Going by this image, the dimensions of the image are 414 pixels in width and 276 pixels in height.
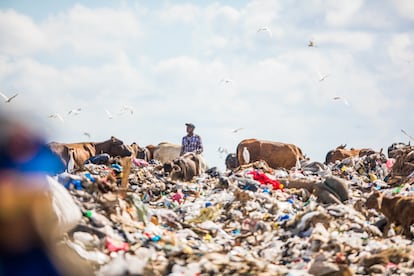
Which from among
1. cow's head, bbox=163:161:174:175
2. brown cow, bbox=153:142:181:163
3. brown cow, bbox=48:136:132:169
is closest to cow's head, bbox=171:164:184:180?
cow's head, bbox=163:161:174:175

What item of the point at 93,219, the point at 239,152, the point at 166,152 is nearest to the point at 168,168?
the point at 239,152

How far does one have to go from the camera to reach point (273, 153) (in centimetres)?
1596

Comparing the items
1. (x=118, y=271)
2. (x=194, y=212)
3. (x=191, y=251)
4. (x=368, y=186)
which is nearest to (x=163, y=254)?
(x=191, y=251)

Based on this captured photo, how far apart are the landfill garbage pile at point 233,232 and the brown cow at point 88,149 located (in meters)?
7.24

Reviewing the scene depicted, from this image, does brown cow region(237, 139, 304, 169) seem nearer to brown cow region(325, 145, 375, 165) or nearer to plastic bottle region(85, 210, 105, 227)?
brown cow region(325, 145, 375, 165)

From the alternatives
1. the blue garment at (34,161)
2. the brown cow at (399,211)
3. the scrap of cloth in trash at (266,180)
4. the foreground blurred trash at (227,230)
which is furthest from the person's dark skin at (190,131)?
the blue garment at (34,161)

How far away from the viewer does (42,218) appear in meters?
1.64

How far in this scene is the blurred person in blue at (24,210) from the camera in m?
1.57

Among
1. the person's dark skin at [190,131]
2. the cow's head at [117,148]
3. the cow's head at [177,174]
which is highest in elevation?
the person's dark skin at [190,131]

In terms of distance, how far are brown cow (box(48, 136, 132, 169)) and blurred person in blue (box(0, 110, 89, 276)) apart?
14814 millimetres

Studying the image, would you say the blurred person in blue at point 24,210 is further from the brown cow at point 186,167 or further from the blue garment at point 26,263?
the brown cow at point 186,167

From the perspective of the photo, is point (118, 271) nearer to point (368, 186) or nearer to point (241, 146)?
point (368, 186)

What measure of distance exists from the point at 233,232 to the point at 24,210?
5380mm

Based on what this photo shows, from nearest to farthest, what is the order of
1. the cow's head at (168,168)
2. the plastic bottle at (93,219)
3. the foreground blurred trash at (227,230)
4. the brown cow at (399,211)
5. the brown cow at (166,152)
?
the foreground blurred trash at (227,230) → the plastic bottle at (93,219) → the brown cow at (399,211) → the cow's head at (168,168) → the brown cow at (166,152)
